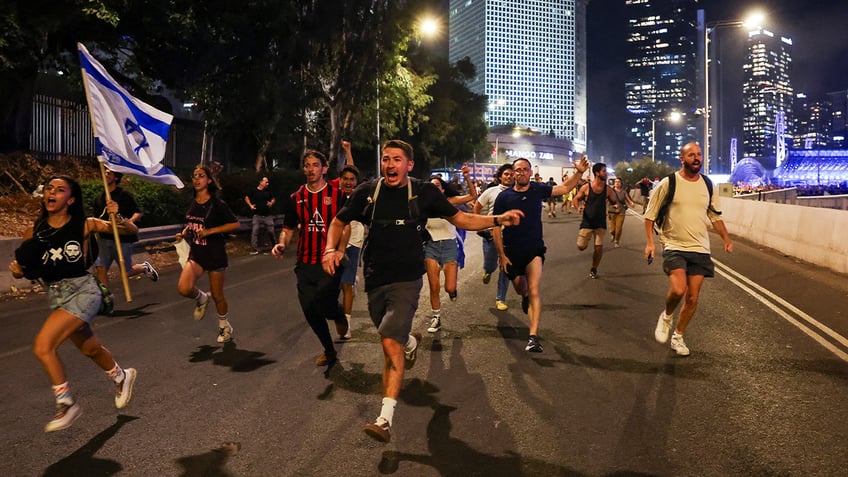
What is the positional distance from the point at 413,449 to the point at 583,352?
2915mm

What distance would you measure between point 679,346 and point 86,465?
5033 millimetres

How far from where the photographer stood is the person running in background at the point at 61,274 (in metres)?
4.45

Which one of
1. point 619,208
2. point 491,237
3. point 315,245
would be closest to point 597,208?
point 619,208

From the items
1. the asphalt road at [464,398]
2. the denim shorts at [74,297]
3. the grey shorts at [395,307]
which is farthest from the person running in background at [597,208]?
the denim shorts at [74,297]

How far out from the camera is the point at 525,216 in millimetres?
6969

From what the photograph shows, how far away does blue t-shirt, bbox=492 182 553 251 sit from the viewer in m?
6.98

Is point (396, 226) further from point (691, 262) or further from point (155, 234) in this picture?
point (155, 234)

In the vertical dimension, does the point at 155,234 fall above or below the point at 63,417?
above

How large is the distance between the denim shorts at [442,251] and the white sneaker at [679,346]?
2.61 meters

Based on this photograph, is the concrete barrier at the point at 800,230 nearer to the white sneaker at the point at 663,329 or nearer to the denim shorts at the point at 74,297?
the white sneaker at the point at 663,329

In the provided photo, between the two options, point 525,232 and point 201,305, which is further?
point 201,305

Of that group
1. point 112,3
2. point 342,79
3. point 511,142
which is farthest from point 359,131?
point 511,142

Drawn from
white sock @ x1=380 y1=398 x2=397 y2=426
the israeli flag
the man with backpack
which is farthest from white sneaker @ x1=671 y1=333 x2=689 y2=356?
the israeli flag

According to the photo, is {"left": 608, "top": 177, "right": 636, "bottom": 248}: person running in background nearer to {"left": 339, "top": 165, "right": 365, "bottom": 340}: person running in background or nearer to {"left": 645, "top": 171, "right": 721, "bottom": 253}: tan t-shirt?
{"left": 645, "top": 171, "right": 721, "bottom": 253}: tan t-shirt
